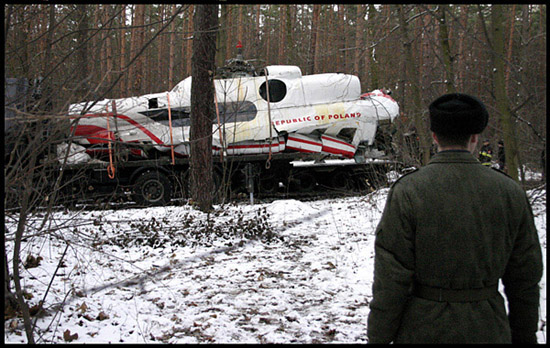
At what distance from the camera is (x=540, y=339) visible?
13.7 feet

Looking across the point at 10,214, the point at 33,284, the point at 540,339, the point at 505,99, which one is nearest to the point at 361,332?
the point at 540,339

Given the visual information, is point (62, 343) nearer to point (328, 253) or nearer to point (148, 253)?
point (148, 253)

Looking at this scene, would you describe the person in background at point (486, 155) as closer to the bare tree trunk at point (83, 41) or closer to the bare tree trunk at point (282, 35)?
the bare tree trunk at point (83, 41)

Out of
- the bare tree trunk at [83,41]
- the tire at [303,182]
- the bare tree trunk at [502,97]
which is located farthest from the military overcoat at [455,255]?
the tire at [303,182]

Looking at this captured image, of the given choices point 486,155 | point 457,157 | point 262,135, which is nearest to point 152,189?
point 262,135

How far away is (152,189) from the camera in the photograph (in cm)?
1161

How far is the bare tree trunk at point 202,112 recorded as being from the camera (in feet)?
29.9

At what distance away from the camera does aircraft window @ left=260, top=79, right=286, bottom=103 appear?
482 inches

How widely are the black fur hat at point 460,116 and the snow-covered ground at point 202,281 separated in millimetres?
2357

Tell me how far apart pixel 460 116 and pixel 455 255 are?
0.66 metres

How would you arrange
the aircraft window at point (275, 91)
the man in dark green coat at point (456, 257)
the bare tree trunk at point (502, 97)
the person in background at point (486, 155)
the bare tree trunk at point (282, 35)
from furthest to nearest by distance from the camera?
the bare tree trunk at point (282, 35) → the aircraft window at point (275, 91) → the person in background at point (486, 155) → the bare tree trunk at point (502, 97) → the man in dark green coat at point (456, 257)

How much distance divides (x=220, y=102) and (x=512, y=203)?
33.2 feet

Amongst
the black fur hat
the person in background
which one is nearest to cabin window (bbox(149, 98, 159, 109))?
the person in background

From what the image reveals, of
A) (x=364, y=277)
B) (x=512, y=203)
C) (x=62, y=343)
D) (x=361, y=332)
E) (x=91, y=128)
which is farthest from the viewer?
(x=91, y=128)
